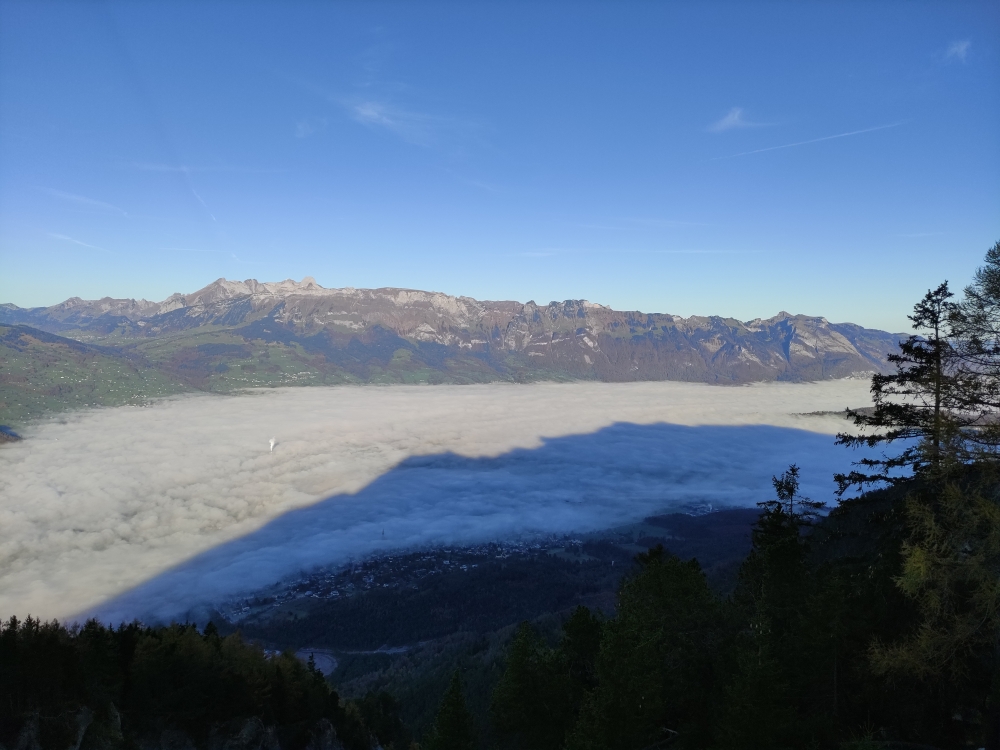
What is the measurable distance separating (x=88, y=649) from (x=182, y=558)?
115 m

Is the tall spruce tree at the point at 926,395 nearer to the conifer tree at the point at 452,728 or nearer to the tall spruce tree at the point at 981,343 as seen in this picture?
the tall spruce tree at the point at 981,343

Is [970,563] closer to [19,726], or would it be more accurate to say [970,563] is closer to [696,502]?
[19,726]

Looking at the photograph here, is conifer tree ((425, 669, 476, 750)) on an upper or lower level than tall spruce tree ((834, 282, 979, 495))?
lower

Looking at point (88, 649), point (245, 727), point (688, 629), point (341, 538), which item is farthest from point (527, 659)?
point (341, 538)

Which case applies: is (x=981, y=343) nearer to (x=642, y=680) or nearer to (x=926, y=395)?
(x=926, y=395)

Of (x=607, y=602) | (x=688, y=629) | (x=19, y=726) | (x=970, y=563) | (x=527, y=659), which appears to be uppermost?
(x=970, y=563)

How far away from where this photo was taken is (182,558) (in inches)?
4715

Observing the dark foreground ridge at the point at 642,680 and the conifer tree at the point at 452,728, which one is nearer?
the dark foreground ridge at the point at 642,680

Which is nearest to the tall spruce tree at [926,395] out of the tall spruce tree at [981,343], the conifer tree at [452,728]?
the tall spruce tree at [981,343]

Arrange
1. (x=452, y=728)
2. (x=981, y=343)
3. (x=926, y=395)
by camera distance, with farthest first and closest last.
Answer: (x=452, y=728) → (x=926, y=395) → (x=981, y=343)

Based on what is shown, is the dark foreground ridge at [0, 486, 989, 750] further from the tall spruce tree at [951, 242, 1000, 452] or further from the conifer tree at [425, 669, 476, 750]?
the tall spruce tree at [951, 242, 1000, 452]

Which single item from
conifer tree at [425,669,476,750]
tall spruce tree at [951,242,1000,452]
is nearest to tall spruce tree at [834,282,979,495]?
tall spruce tree at [951,242,1000,452]

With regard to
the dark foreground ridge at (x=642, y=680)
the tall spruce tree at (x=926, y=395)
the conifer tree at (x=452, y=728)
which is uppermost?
the tall spruce tree at (x=926, y=395)

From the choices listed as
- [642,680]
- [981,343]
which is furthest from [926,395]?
[642,680]
